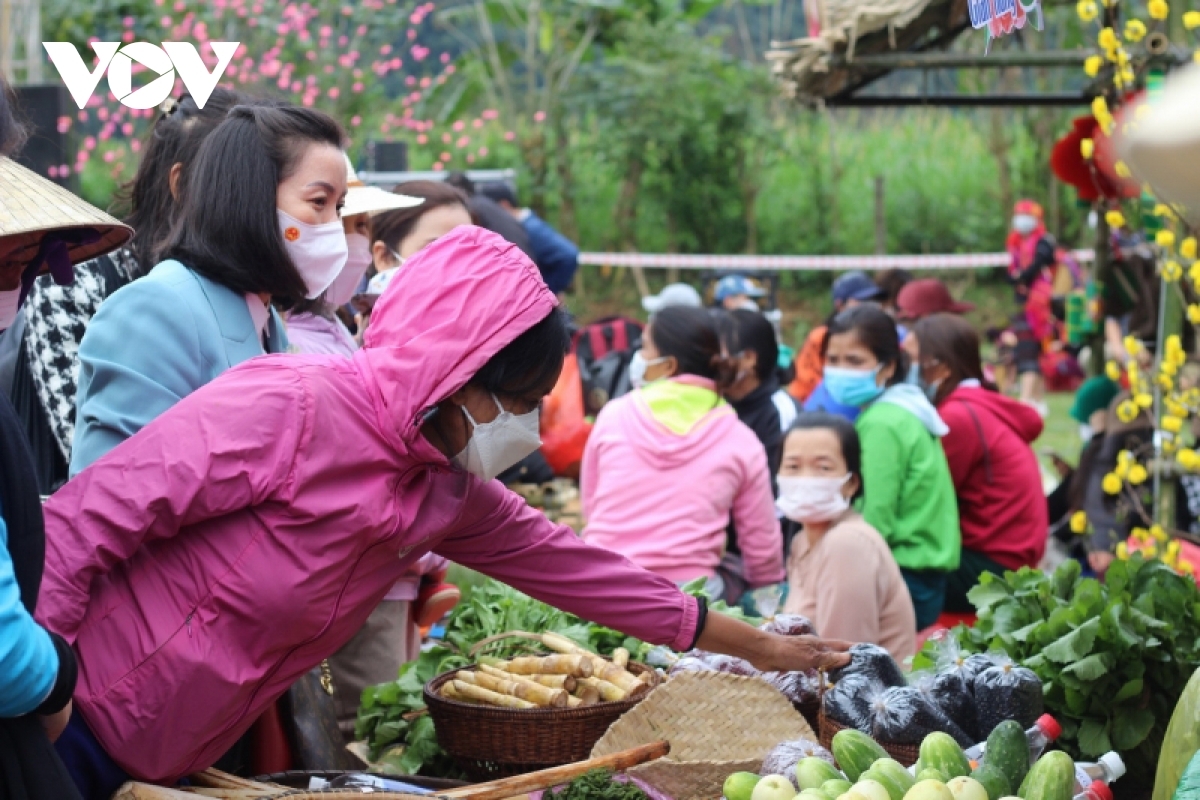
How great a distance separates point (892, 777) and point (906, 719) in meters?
0.47

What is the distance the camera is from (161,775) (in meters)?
2.51

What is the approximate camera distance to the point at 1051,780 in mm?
2629

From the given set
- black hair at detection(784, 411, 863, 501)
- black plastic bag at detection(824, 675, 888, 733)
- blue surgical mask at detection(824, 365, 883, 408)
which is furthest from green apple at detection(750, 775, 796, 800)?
blue surgical mask at detection(824, 365, 883, 408)

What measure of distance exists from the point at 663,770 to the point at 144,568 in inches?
48.0

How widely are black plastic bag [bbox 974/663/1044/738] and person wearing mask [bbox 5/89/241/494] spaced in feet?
7.20

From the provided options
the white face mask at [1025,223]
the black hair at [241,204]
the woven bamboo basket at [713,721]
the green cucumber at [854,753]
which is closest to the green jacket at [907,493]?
the woven bamboo basket at [713,721]

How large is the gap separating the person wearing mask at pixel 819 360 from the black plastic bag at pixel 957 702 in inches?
107

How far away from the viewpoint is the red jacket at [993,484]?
563cm

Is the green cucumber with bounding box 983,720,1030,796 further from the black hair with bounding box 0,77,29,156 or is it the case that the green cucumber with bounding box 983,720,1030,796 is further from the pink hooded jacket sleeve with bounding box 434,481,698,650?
the black hair with bounding box 0,77,29,156

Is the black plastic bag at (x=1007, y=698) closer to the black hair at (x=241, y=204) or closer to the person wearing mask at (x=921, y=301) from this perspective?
the black hair at (x=241, y=204)

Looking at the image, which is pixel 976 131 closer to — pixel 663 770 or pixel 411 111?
pixel 411 111

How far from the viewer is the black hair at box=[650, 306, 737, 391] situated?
548 cm

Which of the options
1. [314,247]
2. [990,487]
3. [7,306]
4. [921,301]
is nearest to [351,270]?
[314,247]

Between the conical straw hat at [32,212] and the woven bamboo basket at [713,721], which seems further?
the woven bamboo basket at [713,721]
